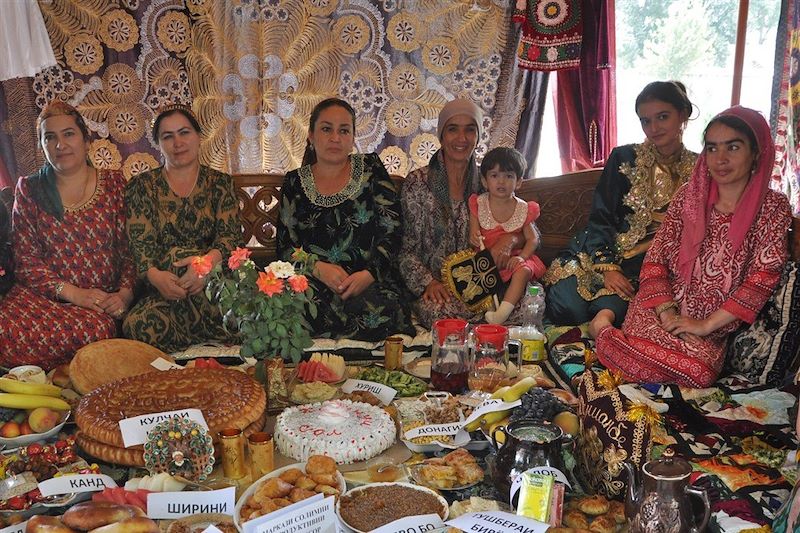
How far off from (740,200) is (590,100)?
5.90 feet

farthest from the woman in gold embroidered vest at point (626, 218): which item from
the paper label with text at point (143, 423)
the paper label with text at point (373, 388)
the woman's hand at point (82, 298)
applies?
the woman's hand at point (82, 298)

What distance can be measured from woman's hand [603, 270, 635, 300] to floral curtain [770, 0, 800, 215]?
42.1 inches

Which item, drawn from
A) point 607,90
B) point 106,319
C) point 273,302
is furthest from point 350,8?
point 273,302

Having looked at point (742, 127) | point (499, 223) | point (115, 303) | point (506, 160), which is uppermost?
point (742, 127)

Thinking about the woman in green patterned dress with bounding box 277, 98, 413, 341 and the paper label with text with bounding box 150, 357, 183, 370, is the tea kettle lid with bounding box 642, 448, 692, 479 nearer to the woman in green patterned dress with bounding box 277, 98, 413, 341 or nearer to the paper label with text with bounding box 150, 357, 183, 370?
the paper label with text with bounding box 150, 357, 183, 370

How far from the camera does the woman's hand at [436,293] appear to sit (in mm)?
3725

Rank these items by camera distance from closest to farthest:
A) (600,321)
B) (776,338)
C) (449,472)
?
(449,472) → (776,338) → (600,321)

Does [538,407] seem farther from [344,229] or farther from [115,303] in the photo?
[115,303]

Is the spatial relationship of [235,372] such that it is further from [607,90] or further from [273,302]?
[607,90]

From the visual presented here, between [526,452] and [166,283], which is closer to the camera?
[526,452]

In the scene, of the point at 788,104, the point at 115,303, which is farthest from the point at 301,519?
the point at 788,104

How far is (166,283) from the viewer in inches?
135

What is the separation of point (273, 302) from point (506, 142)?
2.79m

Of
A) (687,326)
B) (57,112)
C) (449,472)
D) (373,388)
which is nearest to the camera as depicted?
(449,472)
